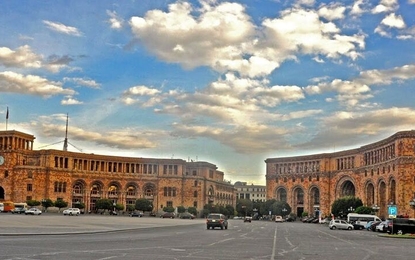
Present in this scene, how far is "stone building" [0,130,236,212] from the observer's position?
122938mm

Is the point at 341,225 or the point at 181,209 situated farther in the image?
the point at 181,209

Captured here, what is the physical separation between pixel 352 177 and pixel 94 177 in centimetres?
5841

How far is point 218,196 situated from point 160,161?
25699 mm

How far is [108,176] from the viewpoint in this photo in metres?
133

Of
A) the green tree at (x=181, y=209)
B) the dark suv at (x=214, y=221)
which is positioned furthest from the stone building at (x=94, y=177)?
A: the dark suv at (x=214, y=221)

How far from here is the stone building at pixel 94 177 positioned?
123m

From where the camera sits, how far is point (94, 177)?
13125 cm

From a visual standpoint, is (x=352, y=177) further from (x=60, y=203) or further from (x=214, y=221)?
(x=214, y=221)

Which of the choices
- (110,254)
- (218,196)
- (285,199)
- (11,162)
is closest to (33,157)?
(11,162)

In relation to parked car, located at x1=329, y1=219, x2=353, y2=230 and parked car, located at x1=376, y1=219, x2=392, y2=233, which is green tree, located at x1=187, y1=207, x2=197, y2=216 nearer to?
parked car, located at x1=329, y1=219, x2=353, y2=230

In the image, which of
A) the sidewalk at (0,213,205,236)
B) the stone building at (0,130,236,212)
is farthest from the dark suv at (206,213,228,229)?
the stone building at (0,130,236,212)

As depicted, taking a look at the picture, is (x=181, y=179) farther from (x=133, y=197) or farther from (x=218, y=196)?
(x=218, y=196)

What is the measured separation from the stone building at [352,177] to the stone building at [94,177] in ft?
66.2

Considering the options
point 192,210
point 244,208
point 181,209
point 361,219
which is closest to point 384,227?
point 361,219
